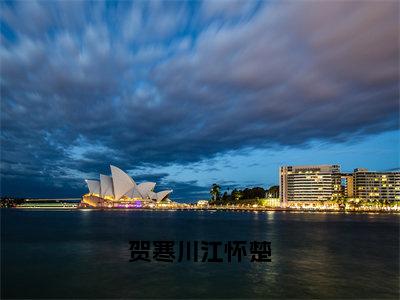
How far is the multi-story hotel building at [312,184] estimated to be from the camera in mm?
178250

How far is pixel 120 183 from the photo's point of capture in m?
147

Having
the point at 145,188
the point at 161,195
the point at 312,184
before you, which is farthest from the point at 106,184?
the point at 312,184

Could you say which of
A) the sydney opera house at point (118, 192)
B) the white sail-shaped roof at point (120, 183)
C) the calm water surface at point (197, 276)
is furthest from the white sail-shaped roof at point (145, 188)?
the calm water surface at point (197, 276)

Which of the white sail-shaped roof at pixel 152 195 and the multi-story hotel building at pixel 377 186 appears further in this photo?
the multi-story hotel building at pixel 377 186

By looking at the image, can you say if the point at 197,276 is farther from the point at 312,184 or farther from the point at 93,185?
the point at 312,184

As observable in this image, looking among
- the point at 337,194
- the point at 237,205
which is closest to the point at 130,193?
the point at 237,205

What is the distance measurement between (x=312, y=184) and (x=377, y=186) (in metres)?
30.5

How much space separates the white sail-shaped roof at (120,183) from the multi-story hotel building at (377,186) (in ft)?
351

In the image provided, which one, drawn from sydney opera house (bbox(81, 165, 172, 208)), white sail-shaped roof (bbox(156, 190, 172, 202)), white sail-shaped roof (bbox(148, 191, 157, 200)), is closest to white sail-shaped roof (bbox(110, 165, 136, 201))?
sydney opera house (bbox(81, 165, 172, 208))

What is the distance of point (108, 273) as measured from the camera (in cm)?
2270

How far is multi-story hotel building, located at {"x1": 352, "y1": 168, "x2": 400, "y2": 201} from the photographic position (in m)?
178

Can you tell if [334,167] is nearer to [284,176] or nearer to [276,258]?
[284,176]

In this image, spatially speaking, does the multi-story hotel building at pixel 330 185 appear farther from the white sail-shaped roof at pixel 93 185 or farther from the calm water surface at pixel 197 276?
the calm water surface at pixel 197 276

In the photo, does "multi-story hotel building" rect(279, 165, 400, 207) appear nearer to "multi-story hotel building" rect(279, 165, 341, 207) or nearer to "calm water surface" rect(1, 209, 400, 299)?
"multi-story hotel building" rect(279, 165, 341, 207)
